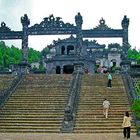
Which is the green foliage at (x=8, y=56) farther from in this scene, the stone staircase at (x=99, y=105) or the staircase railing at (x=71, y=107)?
the staircase railing at (x=71, y=107)

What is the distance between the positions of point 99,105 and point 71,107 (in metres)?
2.24

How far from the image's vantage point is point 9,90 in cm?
2614

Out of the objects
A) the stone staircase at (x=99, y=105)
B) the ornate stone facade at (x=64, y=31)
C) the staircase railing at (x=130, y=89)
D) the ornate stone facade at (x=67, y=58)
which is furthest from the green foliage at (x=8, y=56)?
the stone staircase at (x=99, y=105)

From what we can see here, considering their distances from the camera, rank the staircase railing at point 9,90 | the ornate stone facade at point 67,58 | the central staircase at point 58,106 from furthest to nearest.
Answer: the ornate stone facade at point 67,58, the staircase railing at point 9,90, the central staircase at point 58,106

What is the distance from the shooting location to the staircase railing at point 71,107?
2039cm

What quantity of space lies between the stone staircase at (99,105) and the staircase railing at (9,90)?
4.65 meters

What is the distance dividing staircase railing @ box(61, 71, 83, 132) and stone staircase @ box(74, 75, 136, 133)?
0.26m

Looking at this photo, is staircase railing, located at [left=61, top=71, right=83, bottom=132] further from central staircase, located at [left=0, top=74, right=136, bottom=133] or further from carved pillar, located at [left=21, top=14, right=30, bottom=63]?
carved pillar, located at [left=21, top=14, right=30, bottom=63]

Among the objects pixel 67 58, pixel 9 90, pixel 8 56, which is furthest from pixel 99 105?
pixel 8 56

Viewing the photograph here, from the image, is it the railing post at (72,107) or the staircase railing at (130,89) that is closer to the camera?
the railing post at (72,107)

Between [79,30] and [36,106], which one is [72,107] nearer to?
[36,106]

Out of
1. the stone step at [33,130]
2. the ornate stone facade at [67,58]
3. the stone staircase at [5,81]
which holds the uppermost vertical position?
the ornate stone facade at [67,58]

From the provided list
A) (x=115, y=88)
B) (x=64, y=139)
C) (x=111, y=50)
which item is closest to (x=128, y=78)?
(x=115, y=88)

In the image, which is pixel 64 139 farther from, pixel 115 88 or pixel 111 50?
pixel 111 50
